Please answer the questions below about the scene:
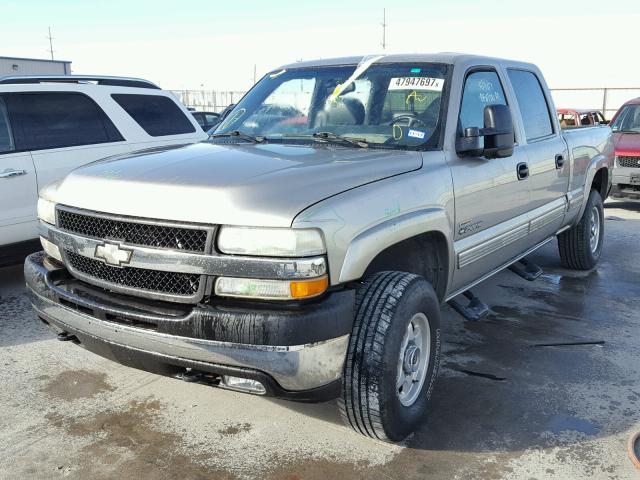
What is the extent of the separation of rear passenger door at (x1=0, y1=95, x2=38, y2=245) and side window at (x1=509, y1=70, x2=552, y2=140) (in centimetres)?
402

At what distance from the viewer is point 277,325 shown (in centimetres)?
245

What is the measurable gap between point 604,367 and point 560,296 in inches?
63.7

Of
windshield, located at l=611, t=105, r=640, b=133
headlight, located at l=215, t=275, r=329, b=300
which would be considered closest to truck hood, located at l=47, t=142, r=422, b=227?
headlight, located at l=215, t=275, r=329, b=300

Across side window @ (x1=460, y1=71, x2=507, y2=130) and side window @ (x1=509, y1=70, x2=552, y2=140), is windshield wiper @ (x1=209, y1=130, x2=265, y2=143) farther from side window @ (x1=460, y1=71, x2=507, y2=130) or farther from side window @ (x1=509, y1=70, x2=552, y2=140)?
side window @ (x1=509, y1=70, x2=552, y2=140)

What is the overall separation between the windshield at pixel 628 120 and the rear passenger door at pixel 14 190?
29.4 feet

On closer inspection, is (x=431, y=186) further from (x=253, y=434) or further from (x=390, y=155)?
(x=253, y=434)

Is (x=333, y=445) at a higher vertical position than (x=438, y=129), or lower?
lower

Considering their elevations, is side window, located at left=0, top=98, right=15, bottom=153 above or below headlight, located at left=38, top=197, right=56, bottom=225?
above

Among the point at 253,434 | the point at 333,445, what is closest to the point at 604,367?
the point at 333,445

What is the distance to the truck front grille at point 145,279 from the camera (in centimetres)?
264

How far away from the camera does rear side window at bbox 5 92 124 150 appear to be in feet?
17.8

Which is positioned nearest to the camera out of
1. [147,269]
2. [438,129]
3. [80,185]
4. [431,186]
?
[147,269]

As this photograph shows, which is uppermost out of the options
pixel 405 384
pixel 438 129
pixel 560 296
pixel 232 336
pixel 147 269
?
pixel 438 129

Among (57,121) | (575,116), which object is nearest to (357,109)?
(57,121)
